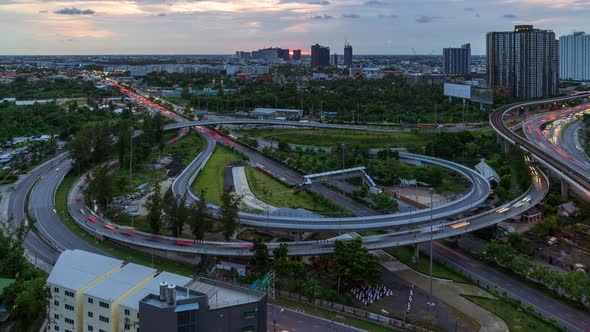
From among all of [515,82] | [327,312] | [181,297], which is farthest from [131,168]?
[515,82]

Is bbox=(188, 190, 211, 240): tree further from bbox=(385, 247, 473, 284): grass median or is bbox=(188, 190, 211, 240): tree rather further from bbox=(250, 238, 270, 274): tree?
bbox=(385, 247, 473, 284): grass median

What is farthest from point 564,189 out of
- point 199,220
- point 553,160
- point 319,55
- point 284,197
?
point 319,55

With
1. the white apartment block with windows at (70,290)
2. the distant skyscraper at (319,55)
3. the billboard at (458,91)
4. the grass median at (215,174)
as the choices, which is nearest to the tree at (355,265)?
the white apartment block with windows at (70,290)

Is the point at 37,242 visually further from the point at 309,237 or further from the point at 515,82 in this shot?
the point at 515,82

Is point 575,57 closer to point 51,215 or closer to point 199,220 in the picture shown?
point 199,220

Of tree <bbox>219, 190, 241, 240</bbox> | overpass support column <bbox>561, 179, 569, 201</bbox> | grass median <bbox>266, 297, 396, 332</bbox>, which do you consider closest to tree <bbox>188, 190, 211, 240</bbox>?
tree <bbox>219, 190, 241, 240</bbox>
